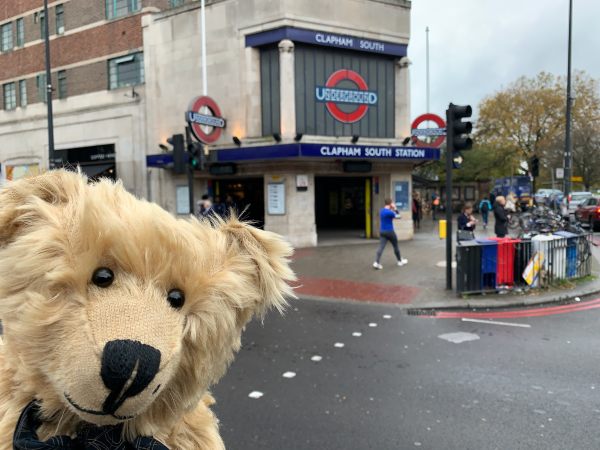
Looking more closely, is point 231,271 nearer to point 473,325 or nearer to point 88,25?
point 473,325

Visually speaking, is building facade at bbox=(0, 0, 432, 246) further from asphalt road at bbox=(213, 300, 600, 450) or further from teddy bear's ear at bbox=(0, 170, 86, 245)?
teddy bear's ear at bbox=(0, 170, 86, 245)

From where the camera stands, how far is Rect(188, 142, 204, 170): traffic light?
10516 mm

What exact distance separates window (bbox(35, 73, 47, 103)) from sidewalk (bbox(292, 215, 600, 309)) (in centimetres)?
1569

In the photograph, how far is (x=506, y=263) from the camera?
852cm

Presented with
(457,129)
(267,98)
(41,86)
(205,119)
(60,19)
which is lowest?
(457,129)

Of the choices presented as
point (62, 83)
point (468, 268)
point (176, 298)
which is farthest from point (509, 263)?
point (62, 83)

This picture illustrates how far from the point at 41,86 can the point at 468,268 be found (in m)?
21.9

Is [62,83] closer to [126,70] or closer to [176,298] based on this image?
[126,70]

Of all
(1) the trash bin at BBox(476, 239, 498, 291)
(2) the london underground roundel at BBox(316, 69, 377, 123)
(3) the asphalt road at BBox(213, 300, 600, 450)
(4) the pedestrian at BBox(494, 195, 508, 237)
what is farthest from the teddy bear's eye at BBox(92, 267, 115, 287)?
(2) the london underground roundel at BBox(316, 69, 377, 123)

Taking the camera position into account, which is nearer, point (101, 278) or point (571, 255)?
point (101, 278)

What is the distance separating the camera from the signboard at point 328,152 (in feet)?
48.1

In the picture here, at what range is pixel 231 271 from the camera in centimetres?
145

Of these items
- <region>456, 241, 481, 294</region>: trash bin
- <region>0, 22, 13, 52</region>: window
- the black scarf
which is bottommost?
<region>456, 241, 481, 294</region>: trash bin

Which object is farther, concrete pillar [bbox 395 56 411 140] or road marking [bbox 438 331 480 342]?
concrete pillar [bbox 395 56 411 140]
